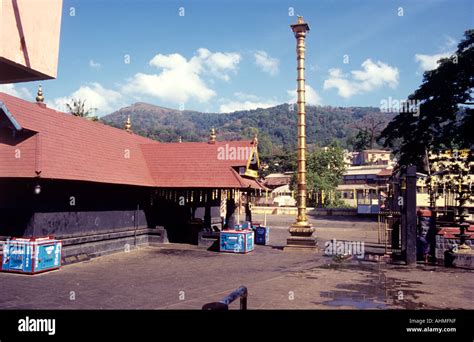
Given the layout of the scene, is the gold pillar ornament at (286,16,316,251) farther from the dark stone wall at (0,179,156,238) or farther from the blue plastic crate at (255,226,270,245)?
the dark stone wall at (0,179,156,238)

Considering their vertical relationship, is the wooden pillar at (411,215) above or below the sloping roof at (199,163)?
below

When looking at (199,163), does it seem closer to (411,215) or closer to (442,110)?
(411,215)

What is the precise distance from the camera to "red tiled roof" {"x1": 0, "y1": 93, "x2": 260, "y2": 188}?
14492 mm

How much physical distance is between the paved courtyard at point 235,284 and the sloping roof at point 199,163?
13.2 feet

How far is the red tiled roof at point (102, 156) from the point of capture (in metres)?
14.5

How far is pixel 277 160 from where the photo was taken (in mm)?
101625

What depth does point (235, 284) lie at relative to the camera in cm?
1175

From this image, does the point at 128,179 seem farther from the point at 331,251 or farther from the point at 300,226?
the point at 331,251

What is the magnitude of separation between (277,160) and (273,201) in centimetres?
3409

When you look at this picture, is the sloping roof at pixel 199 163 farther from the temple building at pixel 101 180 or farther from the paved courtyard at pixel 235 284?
the paved courtyard at pixel 235 284

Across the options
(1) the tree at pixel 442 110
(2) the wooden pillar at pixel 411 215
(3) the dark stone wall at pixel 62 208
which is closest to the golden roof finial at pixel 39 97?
(3) the dark stone wall at pixel 62 208

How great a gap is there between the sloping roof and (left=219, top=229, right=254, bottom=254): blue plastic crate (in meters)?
2.26
